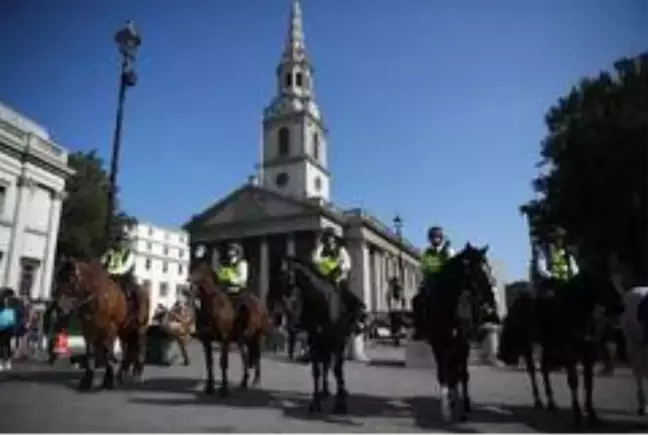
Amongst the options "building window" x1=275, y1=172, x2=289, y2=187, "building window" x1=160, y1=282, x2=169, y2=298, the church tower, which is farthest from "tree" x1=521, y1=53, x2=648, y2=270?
"building window" x1=160, y1=282, x2=169, y2=298

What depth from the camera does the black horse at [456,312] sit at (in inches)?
319

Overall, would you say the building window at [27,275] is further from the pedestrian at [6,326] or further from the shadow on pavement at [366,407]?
the shadow on pavement at [366,407]

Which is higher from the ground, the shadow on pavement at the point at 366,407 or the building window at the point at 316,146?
the building window at the point at 316,146

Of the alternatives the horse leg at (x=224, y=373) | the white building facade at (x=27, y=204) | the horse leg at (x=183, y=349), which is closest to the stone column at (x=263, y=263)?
the white building facade at (x=27, y=204)

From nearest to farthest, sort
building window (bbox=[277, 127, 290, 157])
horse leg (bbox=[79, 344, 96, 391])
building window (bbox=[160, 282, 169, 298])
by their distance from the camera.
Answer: horse leg (bbox=[79, 344, 96, 391]) < building window (bbox=[277, 127, 290, 157]) < building window (bbox=[160, 282, 169, 298])

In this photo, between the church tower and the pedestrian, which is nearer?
the pedestrian

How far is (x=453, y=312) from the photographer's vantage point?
819 cm

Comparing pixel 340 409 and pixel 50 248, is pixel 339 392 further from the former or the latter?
pixel 50 248

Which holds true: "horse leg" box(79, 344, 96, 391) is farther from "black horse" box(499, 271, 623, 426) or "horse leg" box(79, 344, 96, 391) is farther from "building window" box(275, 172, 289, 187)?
"building window" box(275, 172, 289, 187)

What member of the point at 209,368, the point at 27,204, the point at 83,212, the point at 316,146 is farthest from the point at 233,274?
the point at 316,146

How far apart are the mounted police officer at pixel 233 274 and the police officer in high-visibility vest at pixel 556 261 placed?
20.6 feet

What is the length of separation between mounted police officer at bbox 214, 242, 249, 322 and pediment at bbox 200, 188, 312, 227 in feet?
188

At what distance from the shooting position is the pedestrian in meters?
13.9

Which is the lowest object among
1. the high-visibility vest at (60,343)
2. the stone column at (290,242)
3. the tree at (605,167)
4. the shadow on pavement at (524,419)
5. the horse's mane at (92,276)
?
the shadow on pavement at (524,419)
